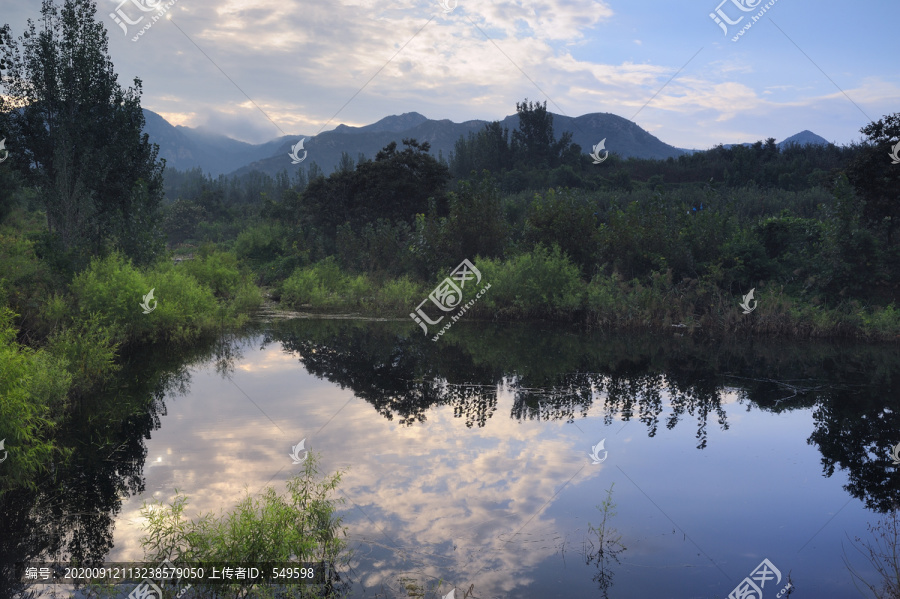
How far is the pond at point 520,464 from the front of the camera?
5.55 m

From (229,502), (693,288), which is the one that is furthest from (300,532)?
(693,288)

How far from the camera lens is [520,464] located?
788cm

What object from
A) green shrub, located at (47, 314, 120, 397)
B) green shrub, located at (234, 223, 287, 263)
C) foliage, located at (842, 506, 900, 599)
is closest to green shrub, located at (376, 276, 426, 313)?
green shrub, located at (47, 314, 120, 397)

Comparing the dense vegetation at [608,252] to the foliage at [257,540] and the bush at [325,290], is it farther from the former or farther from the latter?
the foliage at [257,540]

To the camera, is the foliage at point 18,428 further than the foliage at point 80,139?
No

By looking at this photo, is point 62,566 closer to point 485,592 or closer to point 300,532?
point 300,532

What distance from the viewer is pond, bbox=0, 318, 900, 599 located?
218 inches

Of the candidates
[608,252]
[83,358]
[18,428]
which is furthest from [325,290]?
[18,428]

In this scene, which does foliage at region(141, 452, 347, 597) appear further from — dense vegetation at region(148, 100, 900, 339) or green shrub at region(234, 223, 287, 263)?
green shrub at region(234, 223, 287, 263)

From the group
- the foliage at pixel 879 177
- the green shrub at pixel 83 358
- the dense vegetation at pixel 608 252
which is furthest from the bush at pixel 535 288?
the green shrub at pixel 83 358

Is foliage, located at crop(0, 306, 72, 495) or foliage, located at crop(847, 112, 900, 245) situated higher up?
foliage, located at crop(847, 112, 900, 245)

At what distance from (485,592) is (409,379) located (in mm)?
7154

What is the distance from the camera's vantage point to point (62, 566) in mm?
5230

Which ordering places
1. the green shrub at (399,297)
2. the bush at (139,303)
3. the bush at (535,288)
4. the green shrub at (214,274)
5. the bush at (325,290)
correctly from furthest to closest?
the bush at (325,290), the green shrub at (214,274), the green shrub at (399,297), the bush at (535,288), the bush at (139,303)
